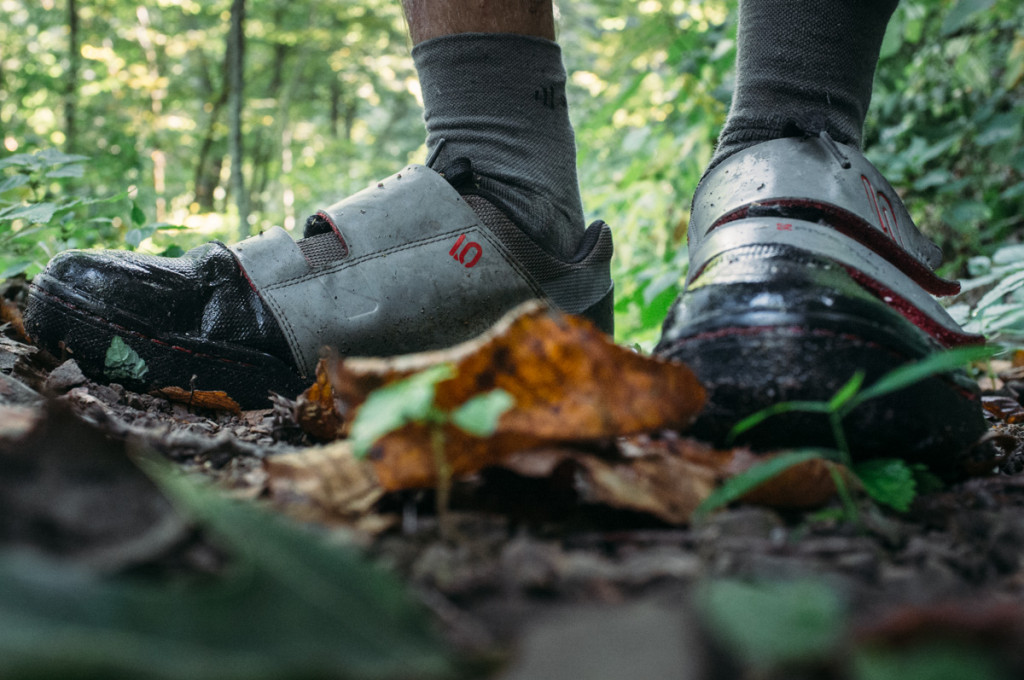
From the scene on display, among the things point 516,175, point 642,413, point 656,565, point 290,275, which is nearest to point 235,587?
point 656,565

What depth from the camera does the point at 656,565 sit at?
56 centimetres

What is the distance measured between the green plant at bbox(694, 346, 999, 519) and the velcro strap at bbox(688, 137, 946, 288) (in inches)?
13.2

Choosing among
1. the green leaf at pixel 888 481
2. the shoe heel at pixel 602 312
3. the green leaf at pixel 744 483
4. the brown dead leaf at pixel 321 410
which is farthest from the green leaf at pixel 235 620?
the shoe heel at pixel 602 312

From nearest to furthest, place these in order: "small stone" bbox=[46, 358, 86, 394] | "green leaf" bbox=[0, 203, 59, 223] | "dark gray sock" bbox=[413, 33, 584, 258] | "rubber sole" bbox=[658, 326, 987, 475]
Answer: "rubber sole" bbox=[658, 326, 987, 475], "small stone" bbox=[46, 358, 86, 394], "dark gray sock" bbox=[413, 33, 584, 258], "green leaf" bbox=[0, 203, 59, 223]

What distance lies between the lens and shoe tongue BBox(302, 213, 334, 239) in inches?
61.1

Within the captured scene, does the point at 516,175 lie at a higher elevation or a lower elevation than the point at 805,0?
lower

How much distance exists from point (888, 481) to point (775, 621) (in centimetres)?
49

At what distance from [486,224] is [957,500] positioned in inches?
39.3

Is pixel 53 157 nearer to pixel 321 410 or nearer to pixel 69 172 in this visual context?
pixel 69 172

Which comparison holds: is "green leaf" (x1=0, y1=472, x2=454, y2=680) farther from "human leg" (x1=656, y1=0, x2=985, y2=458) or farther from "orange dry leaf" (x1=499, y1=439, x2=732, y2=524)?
"human leg" (x1=656, y1=0, x2=985, y2=458)

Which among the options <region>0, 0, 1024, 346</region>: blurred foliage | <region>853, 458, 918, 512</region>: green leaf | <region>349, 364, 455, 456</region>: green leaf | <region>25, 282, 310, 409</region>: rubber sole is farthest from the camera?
<region>0, 0, 1024, 346</region>: blurred foliage

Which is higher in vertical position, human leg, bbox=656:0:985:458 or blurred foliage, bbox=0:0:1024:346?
blurred foliage, bbox=0:0:1024:346

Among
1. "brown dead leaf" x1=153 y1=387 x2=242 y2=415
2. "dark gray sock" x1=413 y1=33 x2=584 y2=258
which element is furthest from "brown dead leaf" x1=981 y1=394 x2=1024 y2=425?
"brown dead leaf" x1=153 y1=387 x2=242 y2=415

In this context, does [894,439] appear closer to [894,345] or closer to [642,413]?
[894,345]
